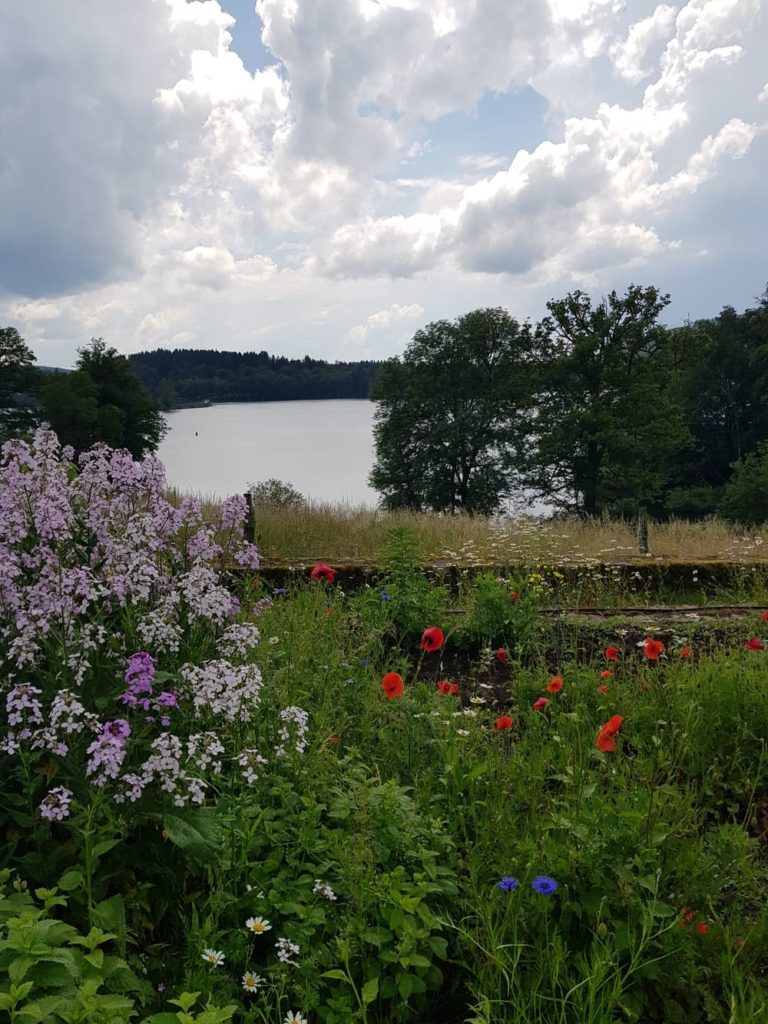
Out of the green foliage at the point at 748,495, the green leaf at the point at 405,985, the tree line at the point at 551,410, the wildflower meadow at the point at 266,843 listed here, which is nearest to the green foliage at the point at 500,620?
the wildflower meadow at the point at 266,843

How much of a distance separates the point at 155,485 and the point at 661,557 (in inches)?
313

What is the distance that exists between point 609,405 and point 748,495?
8300 millimetres

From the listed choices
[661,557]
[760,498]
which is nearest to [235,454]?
[760,498]

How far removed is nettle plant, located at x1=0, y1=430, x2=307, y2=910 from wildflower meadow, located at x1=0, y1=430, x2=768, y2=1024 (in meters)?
0.01

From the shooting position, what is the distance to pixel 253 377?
90375 millimetres

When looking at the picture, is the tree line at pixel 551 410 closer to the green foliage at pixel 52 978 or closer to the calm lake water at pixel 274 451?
the calm lake water at pixel 274 451

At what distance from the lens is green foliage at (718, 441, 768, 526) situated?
3190 centimetres

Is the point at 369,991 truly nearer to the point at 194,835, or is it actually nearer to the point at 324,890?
the point at 324,890

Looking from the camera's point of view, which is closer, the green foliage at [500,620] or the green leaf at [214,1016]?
the green leaf at [214,1016]

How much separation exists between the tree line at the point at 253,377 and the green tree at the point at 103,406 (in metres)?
38.4

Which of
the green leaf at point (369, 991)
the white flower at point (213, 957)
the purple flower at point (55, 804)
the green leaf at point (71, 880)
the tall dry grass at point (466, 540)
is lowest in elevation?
the tall dry grass at point (466, 540)

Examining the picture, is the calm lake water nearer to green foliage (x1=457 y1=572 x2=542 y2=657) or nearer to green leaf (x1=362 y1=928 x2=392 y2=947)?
green foliage (x1=457 y1=572 x2=542 y2=657)

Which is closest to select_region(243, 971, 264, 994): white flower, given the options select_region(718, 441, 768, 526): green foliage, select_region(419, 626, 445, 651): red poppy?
select_region(419, 626, 445, 651): red poppy

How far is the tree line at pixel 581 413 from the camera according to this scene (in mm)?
30172
